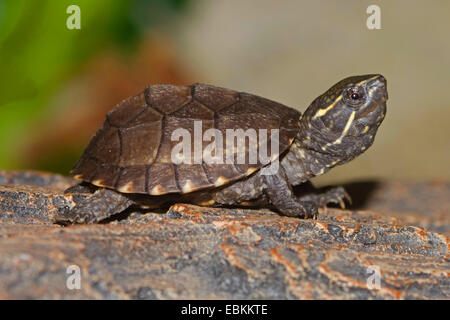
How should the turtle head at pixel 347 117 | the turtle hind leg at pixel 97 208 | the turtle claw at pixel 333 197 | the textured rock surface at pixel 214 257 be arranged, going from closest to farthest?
the textured rock surface at pixel 214 257 → the turtle hind leg at pixel 97 208 → the turtle head at pixel 347 117 → the turtle claw at pixel 333 197

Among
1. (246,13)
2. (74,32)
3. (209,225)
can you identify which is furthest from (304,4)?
(209,225)

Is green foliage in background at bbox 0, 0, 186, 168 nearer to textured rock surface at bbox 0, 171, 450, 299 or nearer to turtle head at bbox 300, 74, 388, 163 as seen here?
textured rock surface at bbox 0, 171, 450, 299

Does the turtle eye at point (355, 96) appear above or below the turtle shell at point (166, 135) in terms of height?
above

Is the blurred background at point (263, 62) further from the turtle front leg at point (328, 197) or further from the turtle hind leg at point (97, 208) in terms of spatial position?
the turtle front leg at point (328, 197)

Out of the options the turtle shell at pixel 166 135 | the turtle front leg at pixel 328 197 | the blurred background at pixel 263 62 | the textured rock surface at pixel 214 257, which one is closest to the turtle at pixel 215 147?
the turtle shell at pixel 166 135

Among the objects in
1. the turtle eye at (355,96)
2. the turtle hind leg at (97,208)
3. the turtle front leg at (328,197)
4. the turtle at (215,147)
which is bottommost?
the turtle front leg at (328,197)

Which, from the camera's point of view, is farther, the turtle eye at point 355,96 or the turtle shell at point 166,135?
the turtle eye at point 355,96
